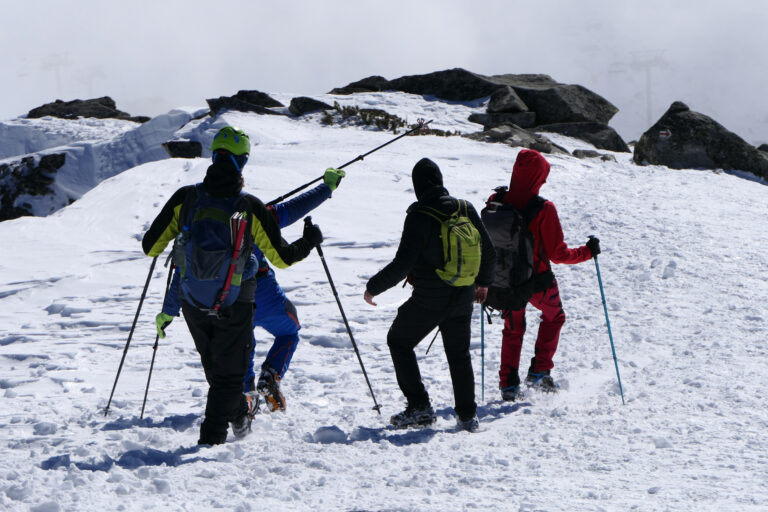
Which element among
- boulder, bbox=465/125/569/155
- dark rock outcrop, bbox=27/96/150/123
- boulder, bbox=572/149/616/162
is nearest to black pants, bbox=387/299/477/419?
boulder, bbox=465/125/569/155

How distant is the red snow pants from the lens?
5770 millimetres

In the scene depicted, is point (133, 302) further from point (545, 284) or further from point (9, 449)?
point (545, 284)

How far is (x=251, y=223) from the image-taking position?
171 inches

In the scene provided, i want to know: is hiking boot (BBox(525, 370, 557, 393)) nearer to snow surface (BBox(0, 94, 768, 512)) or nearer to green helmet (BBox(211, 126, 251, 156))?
snow surface (BBox(0, 94, 768, 512))

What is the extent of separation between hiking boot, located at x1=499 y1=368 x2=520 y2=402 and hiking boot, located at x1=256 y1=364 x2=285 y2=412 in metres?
1.74

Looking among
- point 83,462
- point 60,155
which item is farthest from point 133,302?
point 60,155

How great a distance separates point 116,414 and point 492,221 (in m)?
A: 3.09

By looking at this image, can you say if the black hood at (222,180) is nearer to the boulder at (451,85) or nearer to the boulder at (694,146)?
the boulder at (694,146)

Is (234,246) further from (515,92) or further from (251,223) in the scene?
(515,92)

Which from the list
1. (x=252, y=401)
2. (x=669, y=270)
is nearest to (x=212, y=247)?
(x=252, y=401)

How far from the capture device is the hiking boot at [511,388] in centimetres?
580

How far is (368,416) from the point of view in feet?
17.7

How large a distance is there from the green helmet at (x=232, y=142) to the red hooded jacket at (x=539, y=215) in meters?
2.07

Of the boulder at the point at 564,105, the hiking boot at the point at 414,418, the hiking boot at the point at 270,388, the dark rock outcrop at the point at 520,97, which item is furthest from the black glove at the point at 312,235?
the boulder at the point at 564,105
